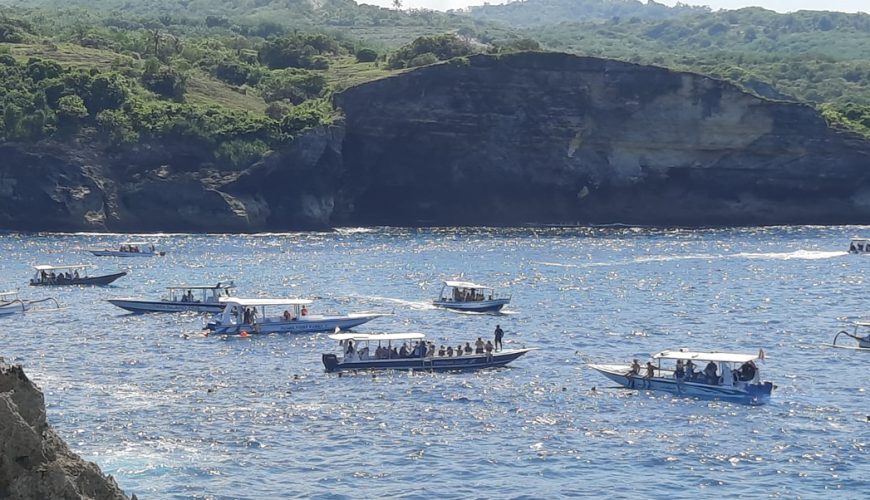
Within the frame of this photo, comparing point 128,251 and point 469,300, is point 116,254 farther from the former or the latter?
point 469,300

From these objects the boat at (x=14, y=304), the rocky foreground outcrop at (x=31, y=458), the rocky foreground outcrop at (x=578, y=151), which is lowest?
the boat at (x=14, y=304)

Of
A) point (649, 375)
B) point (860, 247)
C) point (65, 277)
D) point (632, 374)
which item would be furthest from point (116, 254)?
point (649, 375)

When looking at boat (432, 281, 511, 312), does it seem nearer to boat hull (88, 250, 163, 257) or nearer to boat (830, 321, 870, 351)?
boat (830, 321, 870, 351)

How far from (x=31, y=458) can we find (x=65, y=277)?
83.2m

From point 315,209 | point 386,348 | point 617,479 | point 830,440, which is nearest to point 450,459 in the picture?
point 617,479

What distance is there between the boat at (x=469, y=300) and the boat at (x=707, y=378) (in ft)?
86.5

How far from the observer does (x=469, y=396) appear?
55156 mm

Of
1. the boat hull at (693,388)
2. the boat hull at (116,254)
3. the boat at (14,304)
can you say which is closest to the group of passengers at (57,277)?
the boat at (14,304)

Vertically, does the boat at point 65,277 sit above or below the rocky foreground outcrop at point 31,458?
below

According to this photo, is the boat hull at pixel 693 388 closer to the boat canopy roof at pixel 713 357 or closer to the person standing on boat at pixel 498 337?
the boat canopy roof at pixel 713 357

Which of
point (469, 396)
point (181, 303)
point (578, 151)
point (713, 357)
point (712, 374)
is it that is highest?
point (578, 151)

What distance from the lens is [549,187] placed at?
160500 mm

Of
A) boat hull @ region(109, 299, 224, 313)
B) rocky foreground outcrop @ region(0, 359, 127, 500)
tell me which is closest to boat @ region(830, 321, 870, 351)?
boat hull @ region(109, 299, 224, 313)

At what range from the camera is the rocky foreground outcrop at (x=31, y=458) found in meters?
18.0
